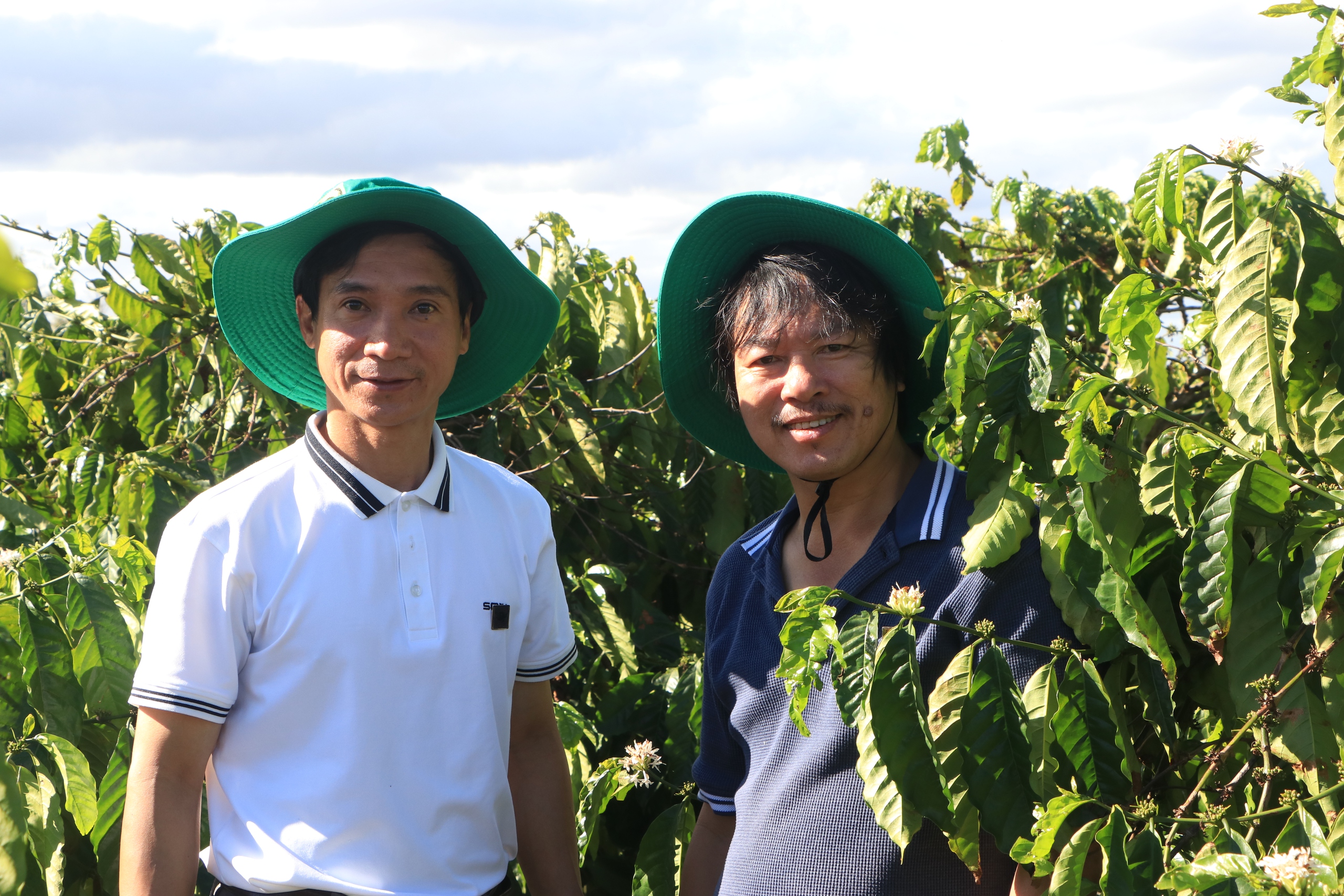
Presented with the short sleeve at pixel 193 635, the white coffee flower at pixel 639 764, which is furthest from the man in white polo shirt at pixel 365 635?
the white coffee flower at pixel 639 764

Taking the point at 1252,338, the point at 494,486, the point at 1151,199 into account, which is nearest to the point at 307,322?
the point at 494,486

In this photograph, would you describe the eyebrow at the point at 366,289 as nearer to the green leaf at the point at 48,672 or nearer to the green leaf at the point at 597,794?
the green leaf at the point at 48,672

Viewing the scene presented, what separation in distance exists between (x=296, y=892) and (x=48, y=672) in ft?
1.78

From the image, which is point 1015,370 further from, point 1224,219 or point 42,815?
point 42,815

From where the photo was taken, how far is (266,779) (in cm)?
153

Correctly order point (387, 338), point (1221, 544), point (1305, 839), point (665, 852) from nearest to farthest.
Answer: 1. point (1305, 839)
2. point (1221, 544)
3. point (387, 338)
4. point (665, 852)

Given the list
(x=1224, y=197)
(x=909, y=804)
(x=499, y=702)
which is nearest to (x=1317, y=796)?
(x=909, y=804)

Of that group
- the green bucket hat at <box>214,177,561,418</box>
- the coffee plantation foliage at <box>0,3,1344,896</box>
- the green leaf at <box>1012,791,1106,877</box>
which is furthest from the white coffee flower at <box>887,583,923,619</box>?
the green bucket hat at <box>214,177,561,418</box>

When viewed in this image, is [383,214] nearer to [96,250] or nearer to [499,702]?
[499,702]

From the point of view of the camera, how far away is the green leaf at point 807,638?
116cm

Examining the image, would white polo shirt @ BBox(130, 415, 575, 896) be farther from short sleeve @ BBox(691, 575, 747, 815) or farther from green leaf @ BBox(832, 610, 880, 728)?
green leaf @ BBox(832, 610, 880, 728)

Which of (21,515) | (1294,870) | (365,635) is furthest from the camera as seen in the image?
(21,515)

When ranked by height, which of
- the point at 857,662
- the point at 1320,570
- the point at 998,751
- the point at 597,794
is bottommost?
the point at 597,794

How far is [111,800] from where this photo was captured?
1819mm
